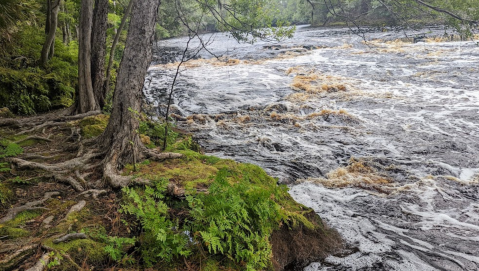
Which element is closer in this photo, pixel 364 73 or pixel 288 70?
pixel 364 73

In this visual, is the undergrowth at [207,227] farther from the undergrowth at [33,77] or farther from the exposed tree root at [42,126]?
the undergrowth at [33,77]

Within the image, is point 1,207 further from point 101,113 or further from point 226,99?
point 226,99

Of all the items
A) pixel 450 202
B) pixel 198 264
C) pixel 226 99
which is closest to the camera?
pixel 198 264

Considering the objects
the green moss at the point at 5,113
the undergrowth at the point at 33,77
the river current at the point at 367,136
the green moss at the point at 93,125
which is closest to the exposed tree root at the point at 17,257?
the river current at the point at 367,136

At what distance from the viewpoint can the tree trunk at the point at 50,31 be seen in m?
8.17

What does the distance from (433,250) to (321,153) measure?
153 inches

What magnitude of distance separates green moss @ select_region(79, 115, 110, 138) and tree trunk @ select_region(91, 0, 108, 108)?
112 centimetres

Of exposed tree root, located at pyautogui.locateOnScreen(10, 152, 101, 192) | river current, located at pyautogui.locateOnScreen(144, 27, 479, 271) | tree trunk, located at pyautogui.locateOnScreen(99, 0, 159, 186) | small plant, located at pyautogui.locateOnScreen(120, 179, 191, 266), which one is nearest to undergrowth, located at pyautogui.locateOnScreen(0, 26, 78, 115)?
river current, located at pyautogui.locateOnScreen(144, 27, 479, 271)

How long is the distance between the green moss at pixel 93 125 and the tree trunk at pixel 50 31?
3.16 m

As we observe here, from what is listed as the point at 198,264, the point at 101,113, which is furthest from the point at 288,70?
the point at 198,264

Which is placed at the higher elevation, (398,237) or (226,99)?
(226,99)

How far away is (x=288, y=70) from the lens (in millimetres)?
18047

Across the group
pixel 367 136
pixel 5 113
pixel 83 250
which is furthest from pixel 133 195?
pixel 367 136

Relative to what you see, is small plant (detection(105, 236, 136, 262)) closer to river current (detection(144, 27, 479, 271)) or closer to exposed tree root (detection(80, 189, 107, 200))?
exposed tree root (detection(80, 189, 107, 200))
